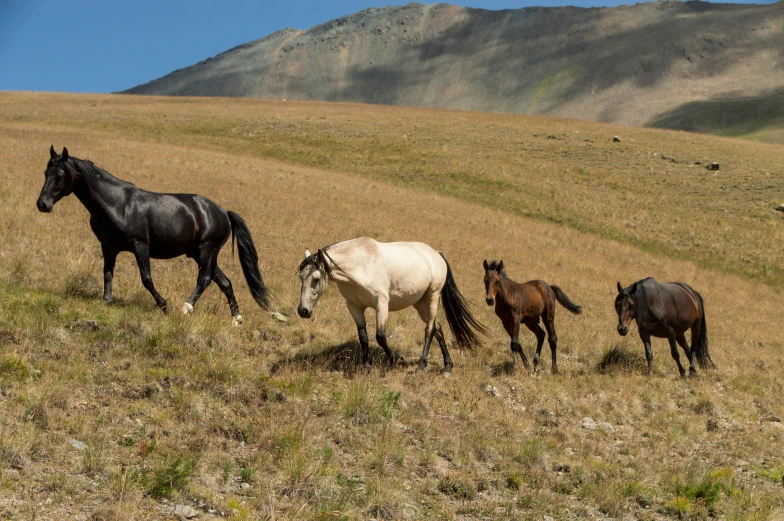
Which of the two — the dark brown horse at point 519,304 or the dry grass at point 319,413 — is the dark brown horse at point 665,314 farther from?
the dark brown horse at point 519,304

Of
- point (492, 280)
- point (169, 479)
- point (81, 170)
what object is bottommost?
point (169, 479)

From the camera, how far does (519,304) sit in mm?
12633

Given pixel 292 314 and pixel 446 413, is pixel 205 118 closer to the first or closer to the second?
pixel 292 314

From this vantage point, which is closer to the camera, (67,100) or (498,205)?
(498,205)

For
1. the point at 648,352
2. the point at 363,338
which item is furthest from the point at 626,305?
the point at 363,338

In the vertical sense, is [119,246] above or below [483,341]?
above

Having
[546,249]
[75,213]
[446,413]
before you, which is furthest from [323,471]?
[546,249]

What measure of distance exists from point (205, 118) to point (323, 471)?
55710mm

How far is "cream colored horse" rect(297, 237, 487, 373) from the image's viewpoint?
994 centimetres

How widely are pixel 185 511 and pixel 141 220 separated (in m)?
6.29

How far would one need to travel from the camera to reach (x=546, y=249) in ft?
87.7

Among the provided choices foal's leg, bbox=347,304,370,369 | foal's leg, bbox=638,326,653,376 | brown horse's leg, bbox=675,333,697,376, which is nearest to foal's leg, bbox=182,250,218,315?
foal's leg, bbox=347,304,370,369

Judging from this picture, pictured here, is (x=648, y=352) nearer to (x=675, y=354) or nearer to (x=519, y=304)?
(x=675, y=354)

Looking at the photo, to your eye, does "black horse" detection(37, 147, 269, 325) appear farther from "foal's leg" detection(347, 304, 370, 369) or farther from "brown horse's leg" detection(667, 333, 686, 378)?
"brown horse's leg" detection(667, 333, 686, 378)
